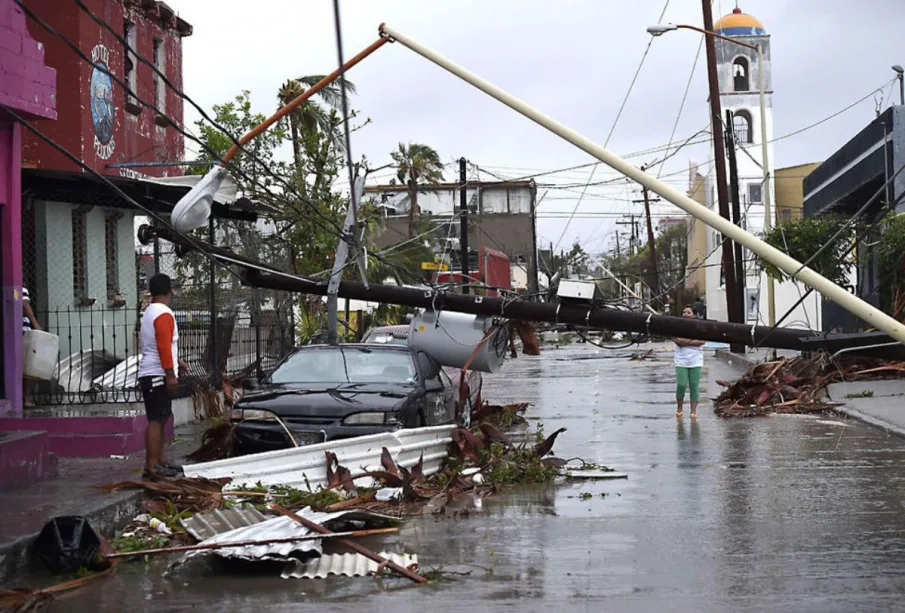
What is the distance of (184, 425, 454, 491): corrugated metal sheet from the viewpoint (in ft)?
34.3

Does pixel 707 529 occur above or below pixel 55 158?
A: below

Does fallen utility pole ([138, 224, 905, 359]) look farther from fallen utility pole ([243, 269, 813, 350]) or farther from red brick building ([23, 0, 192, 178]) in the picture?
red brick building ([23, 0, 192, 178])

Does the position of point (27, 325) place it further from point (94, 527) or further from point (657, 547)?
point (657, 547)

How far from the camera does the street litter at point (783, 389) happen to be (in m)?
19.9

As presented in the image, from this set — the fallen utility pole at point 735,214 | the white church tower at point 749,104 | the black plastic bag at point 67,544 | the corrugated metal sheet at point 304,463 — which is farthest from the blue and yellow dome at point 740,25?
the black plastic bag at point 67,544

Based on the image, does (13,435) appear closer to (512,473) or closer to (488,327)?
(512,473)

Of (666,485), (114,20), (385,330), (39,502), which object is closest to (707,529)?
(666,485)

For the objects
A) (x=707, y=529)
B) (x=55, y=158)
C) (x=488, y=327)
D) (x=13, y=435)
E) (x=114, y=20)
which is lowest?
(x=707, y=529)

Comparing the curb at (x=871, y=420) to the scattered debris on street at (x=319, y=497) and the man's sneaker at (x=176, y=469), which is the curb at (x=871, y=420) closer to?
the scattered debris on street at (x=319, y=497)

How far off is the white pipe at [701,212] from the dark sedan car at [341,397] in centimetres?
328

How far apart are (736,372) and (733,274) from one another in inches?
110

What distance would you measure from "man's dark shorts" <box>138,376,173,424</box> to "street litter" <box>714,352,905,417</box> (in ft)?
35.8

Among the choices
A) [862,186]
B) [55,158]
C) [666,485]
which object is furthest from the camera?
[862,186]

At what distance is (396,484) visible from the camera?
422 inches
